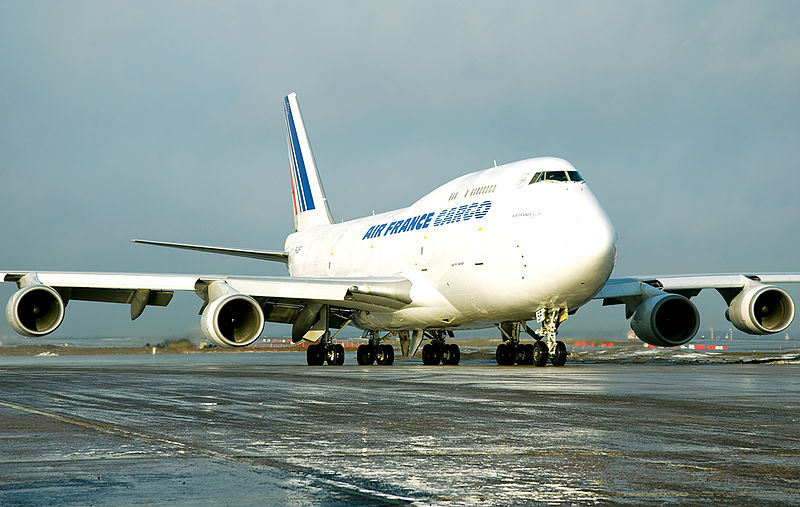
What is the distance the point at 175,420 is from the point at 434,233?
53.3 feet

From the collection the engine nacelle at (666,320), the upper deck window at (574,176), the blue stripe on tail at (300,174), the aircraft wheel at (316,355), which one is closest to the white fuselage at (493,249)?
the upper deck window at (574,176)

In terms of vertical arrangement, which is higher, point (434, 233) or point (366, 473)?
point (434, 233)

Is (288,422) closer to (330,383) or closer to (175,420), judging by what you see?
(175,420)

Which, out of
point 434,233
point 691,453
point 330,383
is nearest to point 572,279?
point 434,233

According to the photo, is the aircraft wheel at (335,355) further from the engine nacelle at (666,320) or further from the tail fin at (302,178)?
the tail fin at (302,178)

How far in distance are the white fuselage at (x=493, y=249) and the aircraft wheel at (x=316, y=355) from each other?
57.7 inches

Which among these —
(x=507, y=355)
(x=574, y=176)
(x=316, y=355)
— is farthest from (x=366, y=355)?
(x=574, y=176)

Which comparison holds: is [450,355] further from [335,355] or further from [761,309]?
[761,309]

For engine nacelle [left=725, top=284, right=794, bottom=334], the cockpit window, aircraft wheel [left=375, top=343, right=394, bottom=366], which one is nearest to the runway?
the cockpit window

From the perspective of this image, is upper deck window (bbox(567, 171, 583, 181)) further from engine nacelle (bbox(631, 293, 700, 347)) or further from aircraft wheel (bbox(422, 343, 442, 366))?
aircraft wheel (bbox(422, 343, 442, 366))

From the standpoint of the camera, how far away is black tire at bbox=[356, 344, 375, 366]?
93.4 ft

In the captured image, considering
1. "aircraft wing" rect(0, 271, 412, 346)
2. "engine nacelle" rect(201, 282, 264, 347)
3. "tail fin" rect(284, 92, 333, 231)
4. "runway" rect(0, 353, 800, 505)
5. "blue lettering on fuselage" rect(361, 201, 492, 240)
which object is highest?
"tail fin" rect(284, 92, 333, 231)

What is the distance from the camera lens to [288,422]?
8.78m

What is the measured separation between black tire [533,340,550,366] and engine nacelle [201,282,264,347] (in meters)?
6.61
